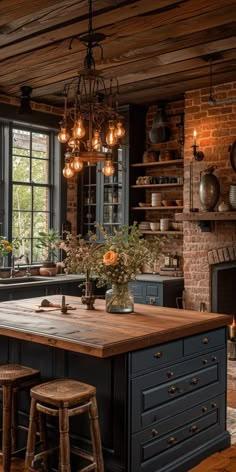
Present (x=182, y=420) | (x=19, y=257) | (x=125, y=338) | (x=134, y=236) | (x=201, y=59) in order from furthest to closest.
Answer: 1. (x=19, y=257)
2. (x=201, y=59)
3. (x=134, y=236)
4. (x=182, y=420)
5. (x=125, y=338)

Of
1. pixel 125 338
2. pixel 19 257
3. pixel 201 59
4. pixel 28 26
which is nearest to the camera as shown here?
pixel 125 338

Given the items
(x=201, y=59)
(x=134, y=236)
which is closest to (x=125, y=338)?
(x=134, y=236)

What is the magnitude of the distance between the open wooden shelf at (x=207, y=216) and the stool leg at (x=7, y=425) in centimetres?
346

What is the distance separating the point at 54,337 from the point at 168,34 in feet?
9.38

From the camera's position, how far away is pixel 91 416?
9.11 ft

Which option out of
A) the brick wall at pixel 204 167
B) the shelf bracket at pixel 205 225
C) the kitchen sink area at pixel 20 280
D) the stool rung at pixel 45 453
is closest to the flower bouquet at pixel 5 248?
the kitchen sink area at pixel 20 280

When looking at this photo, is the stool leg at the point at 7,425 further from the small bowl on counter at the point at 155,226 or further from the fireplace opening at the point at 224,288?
the small bowl on counter at the point at 155,226

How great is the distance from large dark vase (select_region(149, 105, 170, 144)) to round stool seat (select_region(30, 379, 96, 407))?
443 cm

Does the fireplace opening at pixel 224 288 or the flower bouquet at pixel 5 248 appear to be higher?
the flower bouquet at pixel 5 248

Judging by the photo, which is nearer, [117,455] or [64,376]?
[117,455]

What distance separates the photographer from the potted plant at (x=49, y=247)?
6746 millimetres

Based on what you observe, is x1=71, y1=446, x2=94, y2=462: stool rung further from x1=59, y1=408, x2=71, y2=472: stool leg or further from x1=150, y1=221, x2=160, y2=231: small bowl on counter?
x1=150, y1=221, x2=160, y2=231: small bowl on counter

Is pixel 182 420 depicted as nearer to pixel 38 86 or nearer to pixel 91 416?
pixel 91 416

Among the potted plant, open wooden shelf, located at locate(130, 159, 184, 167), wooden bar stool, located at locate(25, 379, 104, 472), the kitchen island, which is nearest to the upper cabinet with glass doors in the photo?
open wooden shelf, located at locate(130, 159, 184, 167)
